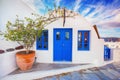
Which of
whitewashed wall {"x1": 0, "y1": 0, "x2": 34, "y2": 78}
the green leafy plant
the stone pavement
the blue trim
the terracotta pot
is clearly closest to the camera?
the stone pavement

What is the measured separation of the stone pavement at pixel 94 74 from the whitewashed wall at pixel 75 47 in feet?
2.11

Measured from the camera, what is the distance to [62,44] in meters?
7.09

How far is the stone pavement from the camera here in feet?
17.3

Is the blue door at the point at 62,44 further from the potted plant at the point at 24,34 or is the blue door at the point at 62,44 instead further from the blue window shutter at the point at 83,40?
the potted plant at the point at 24,34

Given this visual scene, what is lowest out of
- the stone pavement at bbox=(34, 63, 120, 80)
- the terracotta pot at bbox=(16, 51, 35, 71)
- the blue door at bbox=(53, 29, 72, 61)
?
the stone pavement at bbox=(34, 63, 120, 80)

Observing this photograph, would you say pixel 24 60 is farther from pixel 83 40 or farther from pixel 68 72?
pixel 83 40

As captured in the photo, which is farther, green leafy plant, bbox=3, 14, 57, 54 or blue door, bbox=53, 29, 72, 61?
blue door, bbox=53, 29, 72, 61

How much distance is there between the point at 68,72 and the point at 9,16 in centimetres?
311

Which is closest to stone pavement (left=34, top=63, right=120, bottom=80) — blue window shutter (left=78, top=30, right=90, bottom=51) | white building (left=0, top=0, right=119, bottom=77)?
white building (left=0, top=0, right=119, bottom=77)

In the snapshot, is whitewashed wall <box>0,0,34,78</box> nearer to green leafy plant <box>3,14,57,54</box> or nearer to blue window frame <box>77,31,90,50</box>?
green leafy plant <box>3,14,57,54</box>

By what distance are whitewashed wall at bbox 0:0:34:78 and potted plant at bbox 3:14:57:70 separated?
19 cm

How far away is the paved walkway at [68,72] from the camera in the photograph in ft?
17.3

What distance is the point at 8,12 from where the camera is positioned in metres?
6.13

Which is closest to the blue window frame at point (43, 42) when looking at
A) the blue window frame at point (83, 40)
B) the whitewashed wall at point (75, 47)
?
the whitewashed wall at point (75, 47)
